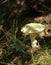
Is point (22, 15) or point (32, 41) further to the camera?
point (22, 15)

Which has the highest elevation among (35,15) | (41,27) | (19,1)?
(19,1)

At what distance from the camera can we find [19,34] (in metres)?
1.91

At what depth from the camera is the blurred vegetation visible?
5.37 ft

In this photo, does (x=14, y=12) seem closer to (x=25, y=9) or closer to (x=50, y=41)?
(x=25, y=9)

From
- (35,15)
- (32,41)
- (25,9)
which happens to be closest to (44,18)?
(35,15)

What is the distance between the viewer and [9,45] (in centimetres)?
177

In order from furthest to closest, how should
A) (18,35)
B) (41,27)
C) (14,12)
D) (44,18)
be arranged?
(14,12), (44,18), (18,35), (41,27)

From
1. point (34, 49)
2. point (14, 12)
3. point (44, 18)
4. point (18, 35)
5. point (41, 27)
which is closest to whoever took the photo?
point (41, 27)

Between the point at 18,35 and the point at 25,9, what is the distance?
44 centimetres

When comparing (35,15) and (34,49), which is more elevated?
(35,15)

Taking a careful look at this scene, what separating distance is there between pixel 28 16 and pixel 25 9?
0.38ft

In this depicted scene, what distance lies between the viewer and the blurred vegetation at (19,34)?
164 centimetres

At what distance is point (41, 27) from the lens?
155 centimetres

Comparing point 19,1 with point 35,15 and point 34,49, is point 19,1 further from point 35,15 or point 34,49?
point 34,49
